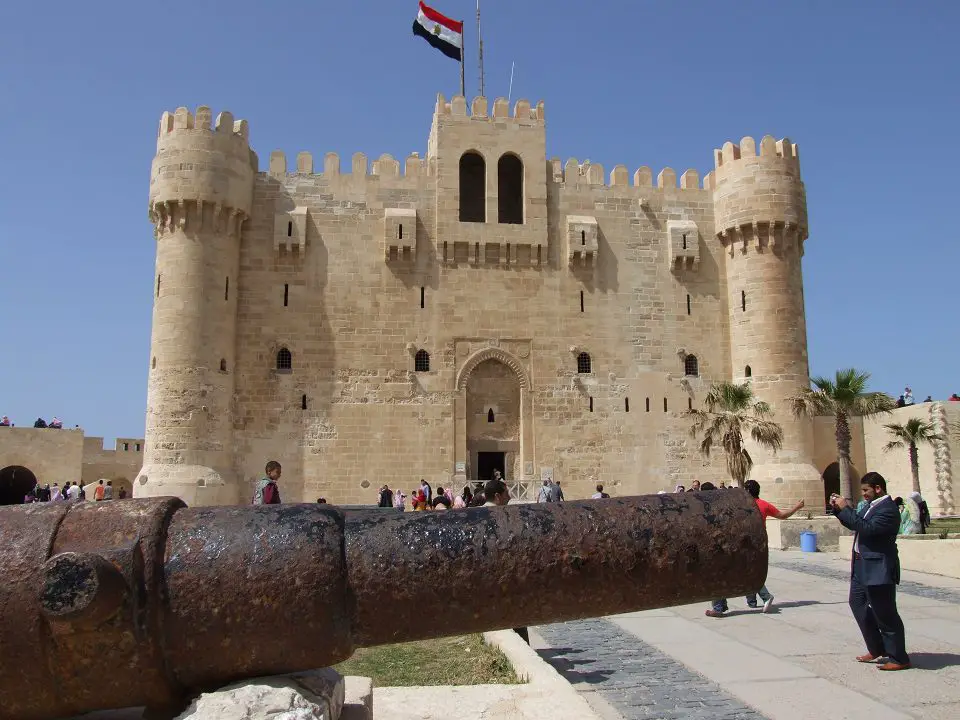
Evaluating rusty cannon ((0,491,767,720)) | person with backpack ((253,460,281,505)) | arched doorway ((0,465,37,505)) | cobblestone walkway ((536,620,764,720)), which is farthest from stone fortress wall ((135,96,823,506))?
rusty cannon ((0,491,767,720))

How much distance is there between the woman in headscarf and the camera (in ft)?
43.9

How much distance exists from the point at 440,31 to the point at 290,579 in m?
24.7

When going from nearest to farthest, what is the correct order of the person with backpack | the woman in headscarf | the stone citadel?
the person with backpack
the woman in headscarf
the stone citadel

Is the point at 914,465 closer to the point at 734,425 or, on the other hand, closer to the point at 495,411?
the point at 734,425

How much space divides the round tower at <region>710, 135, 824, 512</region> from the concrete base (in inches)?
224

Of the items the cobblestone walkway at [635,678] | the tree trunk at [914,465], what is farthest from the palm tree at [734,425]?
the cobblestone walkway at [635,678]

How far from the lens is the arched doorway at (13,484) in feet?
17.2

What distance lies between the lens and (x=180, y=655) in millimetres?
2352

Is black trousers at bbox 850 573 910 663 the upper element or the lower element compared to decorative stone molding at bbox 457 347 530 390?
lower

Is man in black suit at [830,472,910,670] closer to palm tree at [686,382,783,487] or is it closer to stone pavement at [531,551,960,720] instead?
stone pavement at [531,551,960,720]

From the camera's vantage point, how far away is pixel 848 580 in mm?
10508

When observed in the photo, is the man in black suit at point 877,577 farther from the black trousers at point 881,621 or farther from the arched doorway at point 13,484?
the arched doorway at point 13,484

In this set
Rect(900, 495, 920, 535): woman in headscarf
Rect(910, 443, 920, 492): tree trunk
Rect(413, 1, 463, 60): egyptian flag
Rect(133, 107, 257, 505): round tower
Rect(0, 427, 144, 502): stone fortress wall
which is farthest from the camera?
Rect(0, 427, 144, 502): stone fortress wall

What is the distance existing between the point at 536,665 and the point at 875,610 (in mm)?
2459
